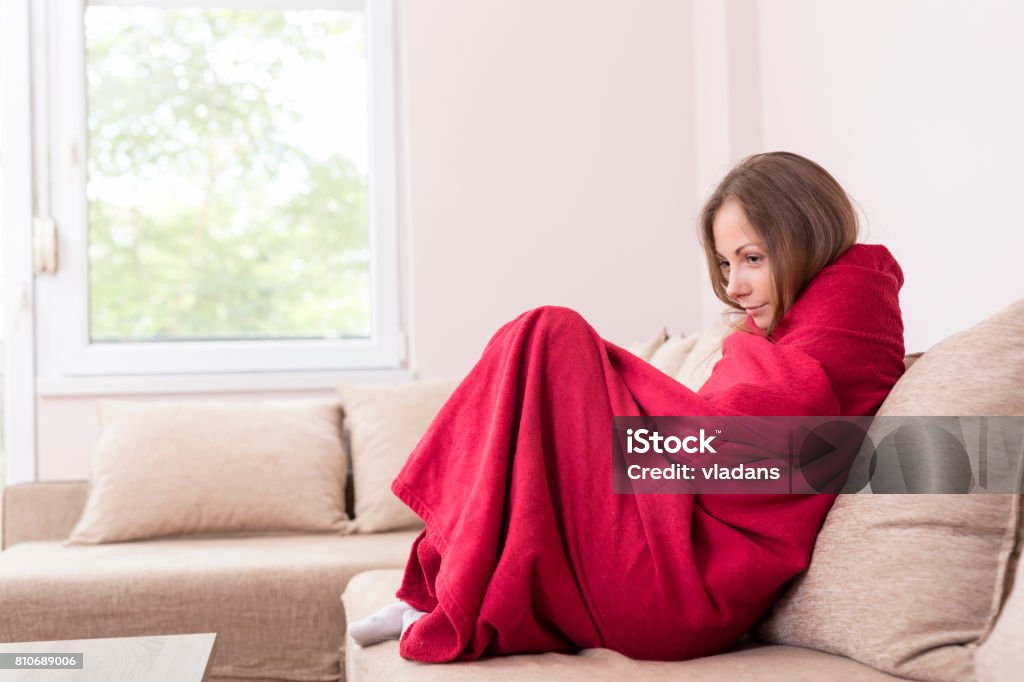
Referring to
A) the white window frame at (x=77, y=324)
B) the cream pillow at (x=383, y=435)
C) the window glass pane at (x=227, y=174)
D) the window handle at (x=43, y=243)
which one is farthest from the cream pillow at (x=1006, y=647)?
the window handle at (x=43, y=243)

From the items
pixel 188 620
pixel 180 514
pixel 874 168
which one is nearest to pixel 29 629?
pixel 188 620

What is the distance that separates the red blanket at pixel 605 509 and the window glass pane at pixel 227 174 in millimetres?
2178

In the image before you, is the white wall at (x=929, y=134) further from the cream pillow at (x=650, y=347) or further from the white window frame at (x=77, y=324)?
the white window frame at (x=77, y=324)

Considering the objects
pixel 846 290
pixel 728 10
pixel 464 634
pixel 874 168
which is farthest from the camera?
pixel 728 10

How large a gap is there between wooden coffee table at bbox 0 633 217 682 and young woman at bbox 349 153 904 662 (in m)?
0.23

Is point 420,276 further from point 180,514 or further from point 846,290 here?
point 846,290

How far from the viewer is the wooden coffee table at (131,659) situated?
124 centimetres

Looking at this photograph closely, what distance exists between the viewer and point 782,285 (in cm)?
143

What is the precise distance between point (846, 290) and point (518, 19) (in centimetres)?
230

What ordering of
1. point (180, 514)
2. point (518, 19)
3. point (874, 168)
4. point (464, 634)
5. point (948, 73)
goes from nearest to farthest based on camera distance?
point (464, 634)
point (948, 73)
point (874, 168)
point (180, 514)
point (518, 19)

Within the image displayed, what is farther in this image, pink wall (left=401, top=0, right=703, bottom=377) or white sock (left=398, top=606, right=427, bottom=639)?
pink wall (left=401, top=0, right=703, bottom=377)

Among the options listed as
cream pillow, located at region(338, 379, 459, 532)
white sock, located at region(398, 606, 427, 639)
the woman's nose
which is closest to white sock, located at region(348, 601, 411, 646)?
white sock, located at region(398, 606, 427, 639)

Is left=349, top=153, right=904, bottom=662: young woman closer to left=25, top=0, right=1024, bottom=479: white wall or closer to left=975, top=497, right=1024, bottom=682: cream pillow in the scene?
left=975, top=497, right=1024, bottom=682: cream pillow

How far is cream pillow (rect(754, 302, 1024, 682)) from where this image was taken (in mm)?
1130
